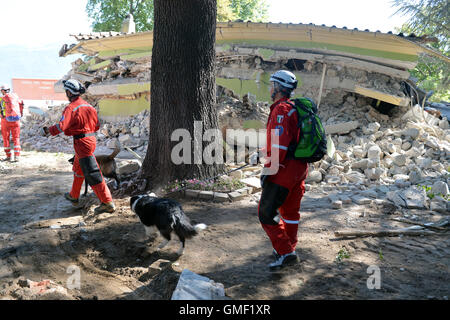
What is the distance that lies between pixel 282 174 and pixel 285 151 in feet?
0.78

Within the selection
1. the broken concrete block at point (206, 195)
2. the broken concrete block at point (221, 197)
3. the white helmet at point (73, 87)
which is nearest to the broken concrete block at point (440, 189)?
the broken concrete block at point (221, 197)

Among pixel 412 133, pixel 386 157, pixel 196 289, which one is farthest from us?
pixel 412 133

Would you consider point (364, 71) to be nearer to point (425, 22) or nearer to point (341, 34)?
point (341, 34)

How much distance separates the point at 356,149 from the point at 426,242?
4039mm

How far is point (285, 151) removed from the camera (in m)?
3.08

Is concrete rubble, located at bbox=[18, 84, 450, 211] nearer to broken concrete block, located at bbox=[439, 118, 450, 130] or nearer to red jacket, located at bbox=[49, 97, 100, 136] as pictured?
broken concrete block, located at bbox=[439, 118, 450, 130]

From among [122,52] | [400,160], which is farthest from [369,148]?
[122,52]

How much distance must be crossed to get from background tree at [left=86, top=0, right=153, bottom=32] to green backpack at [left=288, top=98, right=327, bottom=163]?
29.1 meters

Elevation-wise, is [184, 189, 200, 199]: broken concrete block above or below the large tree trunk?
below

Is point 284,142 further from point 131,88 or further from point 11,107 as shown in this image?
point 131,88

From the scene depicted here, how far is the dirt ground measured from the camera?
3062 millimetres

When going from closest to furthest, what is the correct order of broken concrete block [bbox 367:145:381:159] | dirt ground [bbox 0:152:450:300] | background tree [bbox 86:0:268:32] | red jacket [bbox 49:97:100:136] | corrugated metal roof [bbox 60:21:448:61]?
1. dirt ground [bbox 0:152:450:300]
2. red jacket [bbox 49:97:100:136]
3. broken concrete block [bbox 367:145:381:159]
4. corrugated metal roof [bbox 60:21:448:61]
5. background tree [bbox 86:0:268:32]

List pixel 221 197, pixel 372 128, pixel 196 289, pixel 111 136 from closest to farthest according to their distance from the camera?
pixel 196 289
pixel 221 197
pixel 372 128
pixel 111 136

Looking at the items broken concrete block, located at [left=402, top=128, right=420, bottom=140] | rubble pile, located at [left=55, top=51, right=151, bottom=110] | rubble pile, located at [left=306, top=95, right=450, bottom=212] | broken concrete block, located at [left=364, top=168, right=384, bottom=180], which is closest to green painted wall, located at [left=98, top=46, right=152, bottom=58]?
rubble pile, located at [left=55, top=51, right=151, bottom=110]
